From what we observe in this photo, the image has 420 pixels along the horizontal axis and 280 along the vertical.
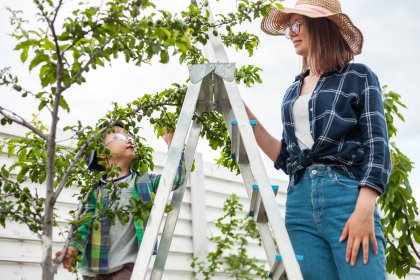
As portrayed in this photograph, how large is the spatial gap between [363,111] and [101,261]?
42.2 inches

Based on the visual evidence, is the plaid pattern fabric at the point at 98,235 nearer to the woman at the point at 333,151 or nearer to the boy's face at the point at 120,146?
the boy's face at the point at 120,146

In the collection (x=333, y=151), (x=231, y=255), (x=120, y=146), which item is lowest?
(x=231, y=255)

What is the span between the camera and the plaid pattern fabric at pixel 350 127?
1.72m

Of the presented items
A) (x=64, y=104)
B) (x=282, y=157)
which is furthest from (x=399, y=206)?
(x=64, y=104)

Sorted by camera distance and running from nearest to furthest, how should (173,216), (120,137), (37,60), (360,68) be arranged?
(37,60)
(360,68)
(173,216)
(120,137)

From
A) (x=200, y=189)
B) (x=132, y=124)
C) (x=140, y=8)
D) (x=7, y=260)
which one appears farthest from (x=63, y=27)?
(x=200, y=189)

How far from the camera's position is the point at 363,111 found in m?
1.78

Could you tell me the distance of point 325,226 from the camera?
1.73 m

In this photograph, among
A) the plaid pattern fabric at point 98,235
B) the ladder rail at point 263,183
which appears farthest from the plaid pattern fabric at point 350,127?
the plaid pattern fabric at point 98,235

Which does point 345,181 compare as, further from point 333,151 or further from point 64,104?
point 64,104

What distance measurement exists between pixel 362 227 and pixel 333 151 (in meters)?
0.25

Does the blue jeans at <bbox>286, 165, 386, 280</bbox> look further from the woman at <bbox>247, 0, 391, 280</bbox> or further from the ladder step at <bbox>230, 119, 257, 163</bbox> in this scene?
the ladder step at <bbox>230, 119, 257, 163</bbox>

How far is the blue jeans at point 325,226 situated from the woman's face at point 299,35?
0.42 m

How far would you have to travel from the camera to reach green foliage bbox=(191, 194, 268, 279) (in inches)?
170
